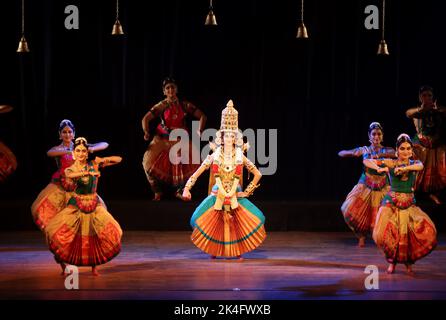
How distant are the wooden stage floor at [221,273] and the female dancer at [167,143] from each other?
86 centimetres

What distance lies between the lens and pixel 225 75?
35.8 feet

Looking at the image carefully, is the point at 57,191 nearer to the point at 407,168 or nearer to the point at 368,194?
the point at 368,194

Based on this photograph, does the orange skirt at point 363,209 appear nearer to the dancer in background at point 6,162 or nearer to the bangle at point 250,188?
the bangle at point 250,188

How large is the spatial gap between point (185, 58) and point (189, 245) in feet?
7.60

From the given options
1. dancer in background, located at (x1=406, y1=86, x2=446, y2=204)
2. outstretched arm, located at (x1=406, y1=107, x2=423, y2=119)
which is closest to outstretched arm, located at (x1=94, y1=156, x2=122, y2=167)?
outstretched arm, located at (x1=406, y1=107, x2=423, y2=119)

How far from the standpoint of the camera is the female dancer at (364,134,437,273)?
7.92 meters

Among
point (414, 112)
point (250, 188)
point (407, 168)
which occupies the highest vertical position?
point (414, 112)

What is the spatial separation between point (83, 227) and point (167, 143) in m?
2.84

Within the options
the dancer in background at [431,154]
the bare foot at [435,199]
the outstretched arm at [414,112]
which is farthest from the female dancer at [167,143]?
the bare foot at [435,199]

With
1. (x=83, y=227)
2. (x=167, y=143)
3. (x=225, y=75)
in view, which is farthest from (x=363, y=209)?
(x=83, y=227)

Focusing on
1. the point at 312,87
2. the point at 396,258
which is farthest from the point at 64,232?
the point at 312,87

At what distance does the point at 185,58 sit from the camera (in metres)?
10.8

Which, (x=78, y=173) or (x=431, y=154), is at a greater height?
(x=78, y=173)

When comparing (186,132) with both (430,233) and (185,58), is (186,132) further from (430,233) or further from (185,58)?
(430,233)
